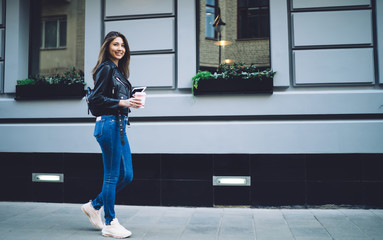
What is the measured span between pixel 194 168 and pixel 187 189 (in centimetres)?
33

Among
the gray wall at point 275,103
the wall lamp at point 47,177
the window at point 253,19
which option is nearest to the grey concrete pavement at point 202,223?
the wall lamp at point 47,177

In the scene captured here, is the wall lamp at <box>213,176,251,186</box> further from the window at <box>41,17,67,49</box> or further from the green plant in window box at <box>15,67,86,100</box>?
the window at <box>41,17,67,49</box>

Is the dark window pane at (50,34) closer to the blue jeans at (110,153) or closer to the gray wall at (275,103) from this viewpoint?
the gray wall at (275,103)

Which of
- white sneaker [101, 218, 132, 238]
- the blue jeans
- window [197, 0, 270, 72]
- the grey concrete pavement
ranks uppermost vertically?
window [197, 0, 270, 72]

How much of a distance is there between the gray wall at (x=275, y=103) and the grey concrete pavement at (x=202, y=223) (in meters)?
0.89

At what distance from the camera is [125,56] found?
3631 millimetres

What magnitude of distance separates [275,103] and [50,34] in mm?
4171

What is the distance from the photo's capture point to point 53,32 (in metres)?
5.83

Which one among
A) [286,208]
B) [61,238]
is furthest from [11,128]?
[286,208]

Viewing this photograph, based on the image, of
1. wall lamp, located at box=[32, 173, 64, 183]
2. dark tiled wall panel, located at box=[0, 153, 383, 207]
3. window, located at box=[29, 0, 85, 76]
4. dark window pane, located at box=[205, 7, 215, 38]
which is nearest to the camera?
dark tiled wall panel, located at box=[0, 153, 383, 207]

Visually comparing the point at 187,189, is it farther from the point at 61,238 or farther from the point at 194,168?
the point at 61,238

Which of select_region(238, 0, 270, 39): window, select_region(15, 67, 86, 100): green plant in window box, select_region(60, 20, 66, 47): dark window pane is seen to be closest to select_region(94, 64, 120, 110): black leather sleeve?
select_region(15, 67, 86, 100): green plant in window box

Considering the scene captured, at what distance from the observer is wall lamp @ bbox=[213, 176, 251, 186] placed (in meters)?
4.74

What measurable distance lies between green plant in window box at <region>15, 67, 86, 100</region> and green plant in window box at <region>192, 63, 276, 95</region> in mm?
1947
